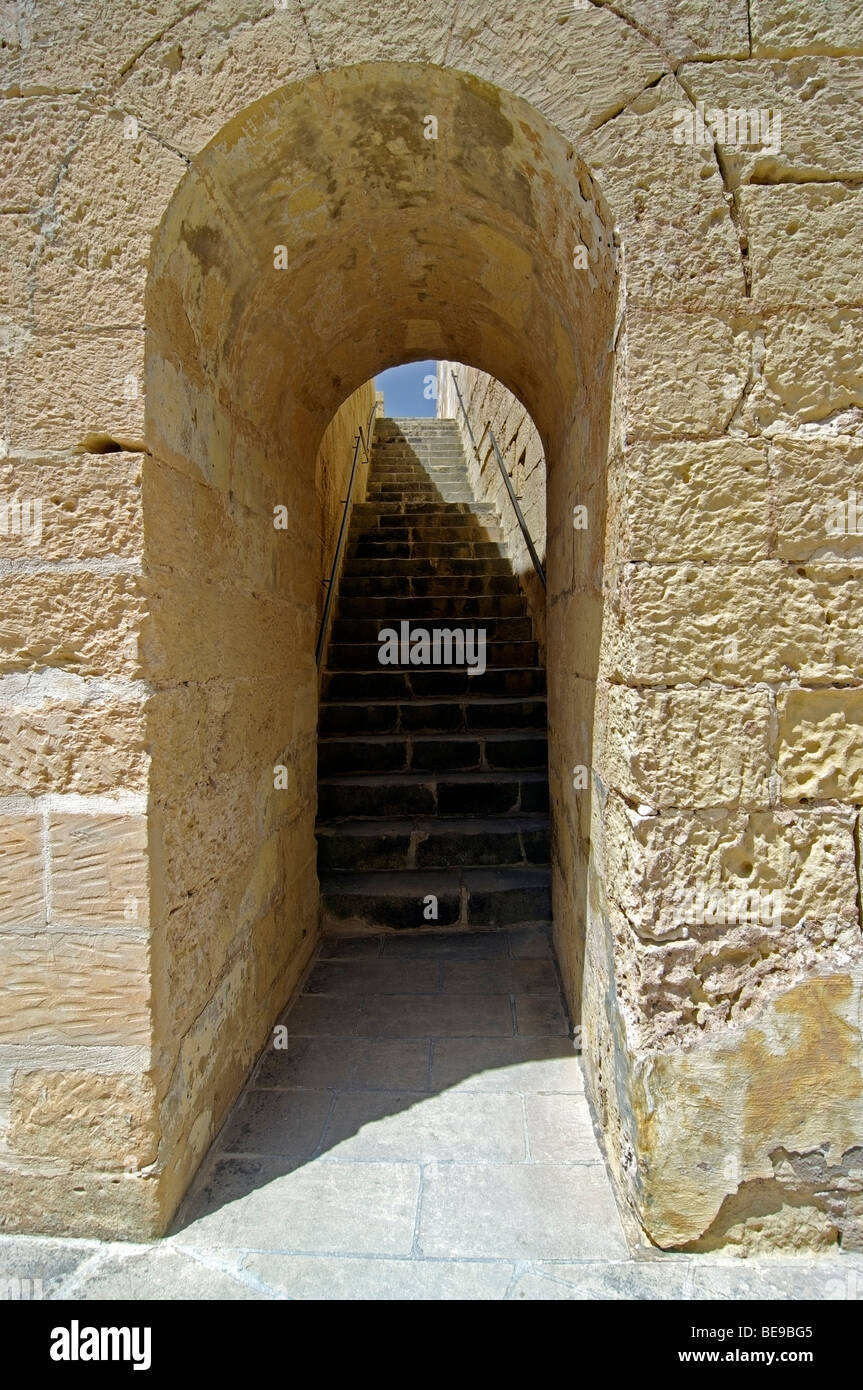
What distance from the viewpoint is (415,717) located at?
15.0 feet

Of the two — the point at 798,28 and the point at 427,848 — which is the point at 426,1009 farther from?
the point at 798,28

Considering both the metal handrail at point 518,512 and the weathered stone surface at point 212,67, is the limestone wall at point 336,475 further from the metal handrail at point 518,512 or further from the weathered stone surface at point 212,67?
the weathered stone surface at point 212,67

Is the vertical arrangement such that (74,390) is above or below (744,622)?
above

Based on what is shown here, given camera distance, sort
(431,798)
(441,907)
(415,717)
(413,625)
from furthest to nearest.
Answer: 1. (413,625)
2. (415,717)
3. (431,798)
4. (441,907)

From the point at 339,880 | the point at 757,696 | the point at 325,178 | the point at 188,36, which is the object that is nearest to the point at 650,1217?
the point at 757,696

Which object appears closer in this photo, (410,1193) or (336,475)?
(410,1193)

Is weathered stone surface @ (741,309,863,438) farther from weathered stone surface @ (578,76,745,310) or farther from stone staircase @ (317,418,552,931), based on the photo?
stone staircase @ (317,418,552,931)

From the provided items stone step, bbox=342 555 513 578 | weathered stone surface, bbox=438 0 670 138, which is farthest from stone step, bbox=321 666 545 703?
weathered stone surface, bbox=438 0 670 138

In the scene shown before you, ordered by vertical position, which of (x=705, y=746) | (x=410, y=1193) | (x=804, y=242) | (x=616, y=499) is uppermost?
(x=804, y=242)

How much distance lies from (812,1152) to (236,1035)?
1.57 m

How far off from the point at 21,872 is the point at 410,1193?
4.10ft

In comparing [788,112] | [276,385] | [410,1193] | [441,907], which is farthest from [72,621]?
[441,907]

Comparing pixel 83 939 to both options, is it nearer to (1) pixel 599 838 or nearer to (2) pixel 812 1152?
(1) pixel 599 838

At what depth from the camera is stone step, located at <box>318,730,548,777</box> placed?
4.26 metres
